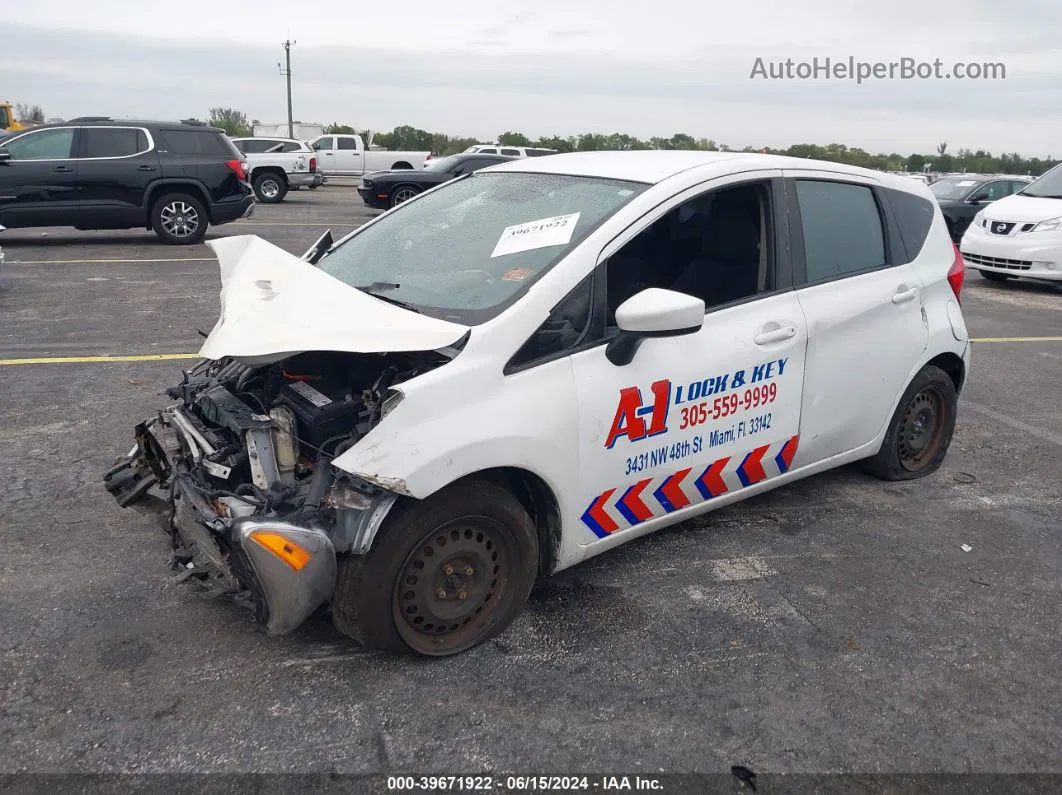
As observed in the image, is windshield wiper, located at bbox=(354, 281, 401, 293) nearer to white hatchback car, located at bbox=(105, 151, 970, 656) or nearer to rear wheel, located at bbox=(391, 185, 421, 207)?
white hatchback car, located at bbox=(105, 151, 970, 656)

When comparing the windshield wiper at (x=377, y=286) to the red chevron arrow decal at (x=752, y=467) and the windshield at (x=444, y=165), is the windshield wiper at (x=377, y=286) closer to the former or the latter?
the red chevron arrow decal at (x=752, y=467)

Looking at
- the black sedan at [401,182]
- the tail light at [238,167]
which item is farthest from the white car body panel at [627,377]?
the black sedan at [401,182]

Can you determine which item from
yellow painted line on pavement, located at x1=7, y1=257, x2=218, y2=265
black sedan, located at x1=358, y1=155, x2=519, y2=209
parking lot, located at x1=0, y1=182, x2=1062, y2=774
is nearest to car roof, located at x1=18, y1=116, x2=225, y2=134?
yellow painted line on pavement, located at x1=7, y1=257, x2=218, y2=265

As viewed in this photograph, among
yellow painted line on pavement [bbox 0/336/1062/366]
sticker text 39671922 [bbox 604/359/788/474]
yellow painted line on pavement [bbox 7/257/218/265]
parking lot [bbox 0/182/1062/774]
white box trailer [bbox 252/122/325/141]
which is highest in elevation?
white box trailer [bbox 252/122/325/141]

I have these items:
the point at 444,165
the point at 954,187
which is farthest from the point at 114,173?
the point at 954,187

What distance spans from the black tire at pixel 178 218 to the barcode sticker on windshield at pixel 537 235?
429 inches

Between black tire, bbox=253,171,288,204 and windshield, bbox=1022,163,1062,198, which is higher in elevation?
windshield, bbox=1022,163,1062,198

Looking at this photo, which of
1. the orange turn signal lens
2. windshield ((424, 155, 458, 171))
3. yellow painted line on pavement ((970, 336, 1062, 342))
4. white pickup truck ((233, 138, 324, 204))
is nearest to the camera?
the orange turn signal lens

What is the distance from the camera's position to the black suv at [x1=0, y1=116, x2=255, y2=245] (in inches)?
477

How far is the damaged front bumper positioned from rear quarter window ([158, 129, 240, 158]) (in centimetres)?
1104

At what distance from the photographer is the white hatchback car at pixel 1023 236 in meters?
11.4

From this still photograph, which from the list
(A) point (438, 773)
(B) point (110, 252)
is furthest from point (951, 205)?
(A) point (438, 773)

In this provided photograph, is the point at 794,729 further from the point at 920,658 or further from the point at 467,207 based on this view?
the point at 467,207

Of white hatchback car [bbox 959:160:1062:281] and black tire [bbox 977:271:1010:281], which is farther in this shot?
black tire [bbox 977:271:1010:281]
